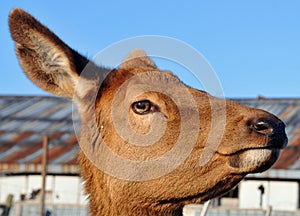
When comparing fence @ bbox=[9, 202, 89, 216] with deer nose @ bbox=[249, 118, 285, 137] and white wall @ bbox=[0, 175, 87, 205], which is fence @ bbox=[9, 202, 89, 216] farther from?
deer nose @ bbox=[249, 118, 285, 137]

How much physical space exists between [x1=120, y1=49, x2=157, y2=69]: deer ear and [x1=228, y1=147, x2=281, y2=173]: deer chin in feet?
3.89

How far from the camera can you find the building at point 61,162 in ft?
58.7

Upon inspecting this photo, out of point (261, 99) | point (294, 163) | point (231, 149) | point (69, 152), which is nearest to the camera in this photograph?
point (231, 149)

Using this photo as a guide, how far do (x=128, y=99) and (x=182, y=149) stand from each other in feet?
1.59

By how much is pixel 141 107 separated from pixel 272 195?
43.1 feet

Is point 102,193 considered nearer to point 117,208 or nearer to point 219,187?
point 117,208

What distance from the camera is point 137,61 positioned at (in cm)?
596

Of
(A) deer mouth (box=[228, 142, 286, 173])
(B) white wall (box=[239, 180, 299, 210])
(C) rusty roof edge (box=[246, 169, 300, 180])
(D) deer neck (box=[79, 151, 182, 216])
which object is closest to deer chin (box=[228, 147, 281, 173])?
(A) deer mouth (box=[228, 142, 286, 173])

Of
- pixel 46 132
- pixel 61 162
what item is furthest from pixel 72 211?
pixel 46 132

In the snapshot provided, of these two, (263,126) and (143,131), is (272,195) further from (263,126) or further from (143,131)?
(263,126)

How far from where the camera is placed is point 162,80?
5.33 meters

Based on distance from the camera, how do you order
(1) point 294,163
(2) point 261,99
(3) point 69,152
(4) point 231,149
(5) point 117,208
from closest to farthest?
(4) point 231,149
(5) point 117,208
(1) point 294,163
(3) point 69,152
(2) point 261,99

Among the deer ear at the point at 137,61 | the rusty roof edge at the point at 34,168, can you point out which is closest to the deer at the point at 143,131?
the deer ear at the point at 137,61

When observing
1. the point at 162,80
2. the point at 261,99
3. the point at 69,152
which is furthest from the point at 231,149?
the point at 261,99
